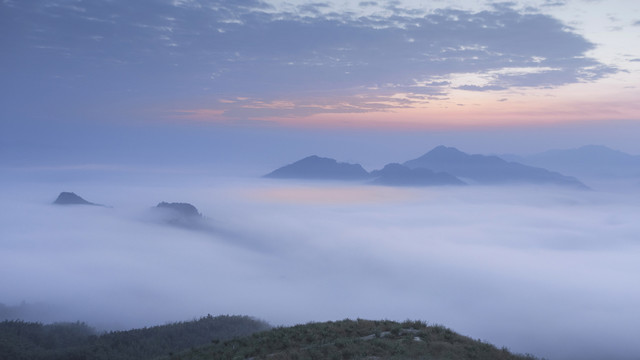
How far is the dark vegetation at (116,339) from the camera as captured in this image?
172ft

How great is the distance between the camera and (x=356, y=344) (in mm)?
19672

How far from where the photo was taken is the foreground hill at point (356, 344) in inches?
744

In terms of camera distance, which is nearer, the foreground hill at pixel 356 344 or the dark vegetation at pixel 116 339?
the foreground hill at pixel 356 344

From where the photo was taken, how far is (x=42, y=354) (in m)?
53.5

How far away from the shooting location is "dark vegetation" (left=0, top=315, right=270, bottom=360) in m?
52.4

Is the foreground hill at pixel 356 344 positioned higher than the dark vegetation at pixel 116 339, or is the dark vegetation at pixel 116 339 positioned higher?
the foreground hill at pixel 356 344

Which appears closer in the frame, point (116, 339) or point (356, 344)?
point (356, 344)

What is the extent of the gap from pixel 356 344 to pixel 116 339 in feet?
158

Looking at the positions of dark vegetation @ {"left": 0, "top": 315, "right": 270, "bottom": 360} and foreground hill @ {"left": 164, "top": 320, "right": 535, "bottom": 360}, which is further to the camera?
dark vegetation @ {"left": 0, "top": 315, "right": 270, "bottom": 360}

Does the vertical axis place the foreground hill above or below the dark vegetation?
above

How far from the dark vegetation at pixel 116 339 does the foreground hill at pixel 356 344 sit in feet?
67.5

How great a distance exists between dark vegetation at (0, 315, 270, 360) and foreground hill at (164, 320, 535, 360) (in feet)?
67.5

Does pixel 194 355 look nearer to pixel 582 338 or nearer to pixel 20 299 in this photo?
pixel 582 338

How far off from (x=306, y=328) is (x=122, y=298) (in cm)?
19739
